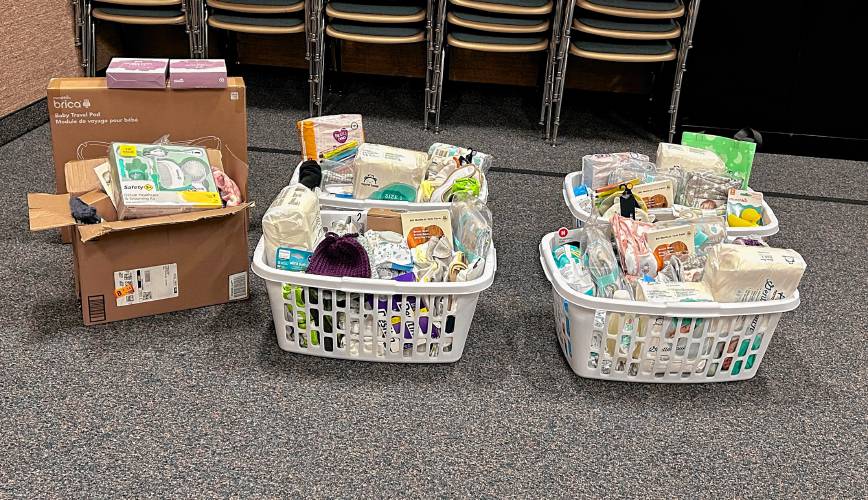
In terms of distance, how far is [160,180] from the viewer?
1.91 meters

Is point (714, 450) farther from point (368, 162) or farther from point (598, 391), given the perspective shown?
point (368, 162)

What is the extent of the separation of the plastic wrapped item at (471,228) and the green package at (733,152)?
78 centimetres

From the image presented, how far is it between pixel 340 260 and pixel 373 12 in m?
1.90

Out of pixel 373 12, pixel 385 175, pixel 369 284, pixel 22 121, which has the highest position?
pixel 373 12

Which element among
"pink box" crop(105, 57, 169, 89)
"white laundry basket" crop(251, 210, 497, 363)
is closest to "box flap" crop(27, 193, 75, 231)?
"pink box" crop(105, 57, 169, 89)

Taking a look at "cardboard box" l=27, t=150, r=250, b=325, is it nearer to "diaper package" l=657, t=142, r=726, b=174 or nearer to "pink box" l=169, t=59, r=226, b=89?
"pink box" l=169, t=59, r=226, b=89

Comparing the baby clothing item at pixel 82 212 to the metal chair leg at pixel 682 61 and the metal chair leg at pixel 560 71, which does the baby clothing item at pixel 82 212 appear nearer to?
the metal chair leg at pixel 560 71

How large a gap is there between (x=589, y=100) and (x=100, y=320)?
274 centimetres

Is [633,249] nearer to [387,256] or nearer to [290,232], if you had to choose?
[387,256]

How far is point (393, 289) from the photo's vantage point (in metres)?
1.75

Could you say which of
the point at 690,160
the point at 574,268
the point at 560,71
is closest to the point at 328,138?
the point at 574,268

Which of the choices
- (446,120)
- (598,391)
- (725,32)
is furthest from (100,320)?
(725,32)

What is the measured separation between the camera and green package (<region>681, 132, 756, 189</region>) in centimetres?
234

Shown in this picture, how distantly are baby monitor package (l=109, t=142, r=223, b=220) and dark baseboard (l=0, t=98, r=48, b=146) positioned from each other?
1.43m
